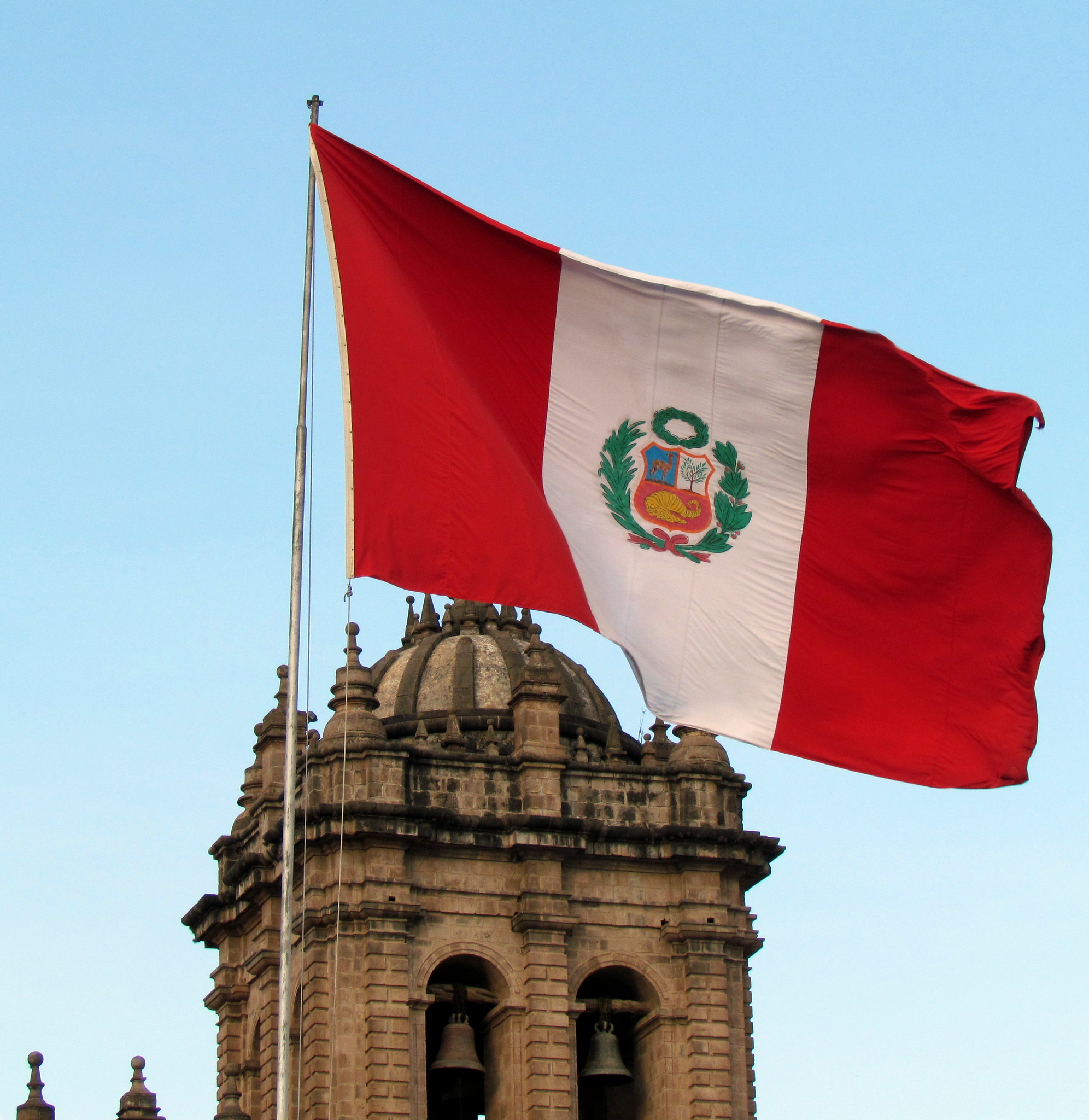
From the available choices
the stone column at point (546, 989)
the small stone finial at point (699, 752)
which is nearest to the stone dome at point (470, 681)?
the small stone finial at point (699, 752)

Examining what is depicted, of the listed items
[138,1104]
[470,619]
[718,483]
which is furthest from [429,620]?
[718,483]

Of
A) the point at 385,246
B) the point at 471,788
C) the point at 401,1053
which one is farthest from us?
the point at 471,788

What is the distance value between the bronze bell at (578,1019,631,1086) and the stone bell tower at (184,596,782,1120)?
0.04 meters

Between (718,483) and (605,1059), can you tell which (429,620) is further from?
(718,483)

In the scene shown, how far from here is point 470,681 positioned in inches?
1927

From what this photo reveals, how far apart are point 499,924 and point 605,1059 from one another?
9.80 feet

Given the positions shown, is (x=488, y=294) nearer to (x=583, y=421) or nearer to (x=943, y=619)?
(x=583, y=421)

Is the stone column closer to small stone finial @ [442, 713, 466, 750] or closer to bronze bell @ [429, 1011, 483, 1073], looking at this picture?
bronze bell @ [429, 1011, 483, 1073]

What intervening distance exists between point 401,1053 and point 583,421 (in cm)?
1727

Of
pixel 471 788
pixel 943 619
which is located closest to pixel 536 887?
pixel 471 788

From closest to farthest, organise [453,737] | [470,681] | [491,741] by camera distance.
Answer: [453,737]
[491,741]
[470,681]

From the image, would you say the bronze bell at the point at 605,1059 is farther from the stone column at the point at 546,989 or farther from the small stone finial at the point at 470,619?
the small stone finial at the point at 470,619

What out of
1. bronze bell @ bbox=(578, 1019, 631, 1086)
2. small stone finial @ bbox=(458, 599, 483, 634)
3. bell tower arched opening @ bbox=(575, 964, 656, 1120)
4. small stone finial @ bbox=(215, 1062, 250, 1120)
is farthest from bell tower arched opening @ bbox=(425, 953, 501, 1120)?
small stone finial @ bbox=(458, 599, 483, 634)

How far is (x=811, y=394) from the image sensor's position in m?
29.5
